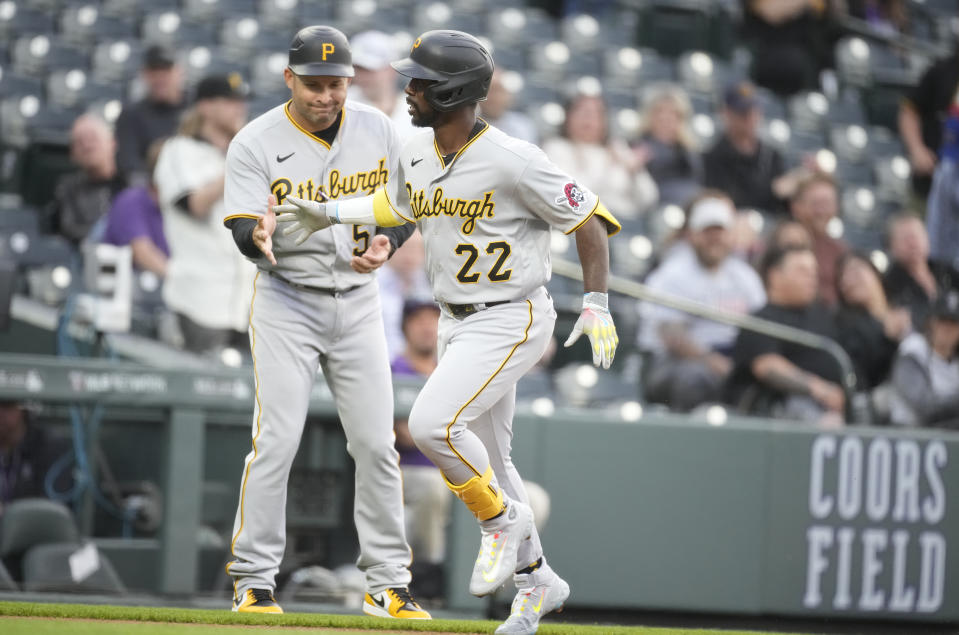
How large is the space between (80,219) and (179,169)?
936 millimetres

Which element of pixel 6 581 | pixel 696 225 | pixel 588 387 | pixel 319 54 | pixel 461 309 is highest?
pixel 319 54

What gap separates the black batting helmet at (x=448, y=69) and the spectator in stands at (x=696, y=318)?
3.30m

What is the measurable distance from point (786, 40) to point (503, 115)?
3.10m

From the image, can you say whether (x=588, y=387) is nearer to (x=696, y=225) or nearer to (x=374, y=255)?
(x=696, y=225)

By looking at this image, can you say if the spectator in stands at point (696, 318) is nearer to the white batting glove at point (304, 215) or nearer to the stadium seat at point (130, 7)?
the white batting glove at point (304, 215)

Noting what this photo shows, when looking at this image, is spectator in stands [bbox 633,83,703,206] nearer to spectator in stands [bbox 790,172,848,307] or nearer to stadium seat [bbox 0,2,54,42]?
spectator in stands [bbox 790,172,848,307]

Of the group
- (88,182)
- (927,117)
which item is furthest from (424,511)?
(927,117)

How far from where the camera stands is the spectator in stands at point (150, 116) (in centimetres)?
743

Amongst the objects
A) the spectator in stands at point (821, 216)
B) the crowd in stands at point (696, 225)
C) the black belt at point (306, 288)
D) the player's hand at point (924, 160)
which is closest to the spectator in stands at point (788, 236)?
the crowd in stands at point (696, 225)

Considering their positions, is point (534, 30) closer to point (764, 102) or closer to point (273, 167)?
point (764, 102)

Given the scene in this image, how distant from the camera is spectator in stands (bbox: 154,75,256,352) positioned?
252 inches

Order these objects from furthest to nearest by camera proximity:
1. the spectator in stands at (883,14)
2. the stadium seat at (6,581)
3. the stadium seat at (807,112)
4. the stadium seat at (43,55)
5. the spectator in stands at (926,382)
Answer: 1. the spectator in stands at (883,14)
2. the stadium seat at (807,112)
3. the stadium seat at (43,55)
4. the spectator in stands at (926,382)
5. the stadium seat at (6,581)

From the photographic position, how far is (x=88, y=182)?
7137mm

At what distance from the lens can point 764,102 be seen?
1027 centimetres
